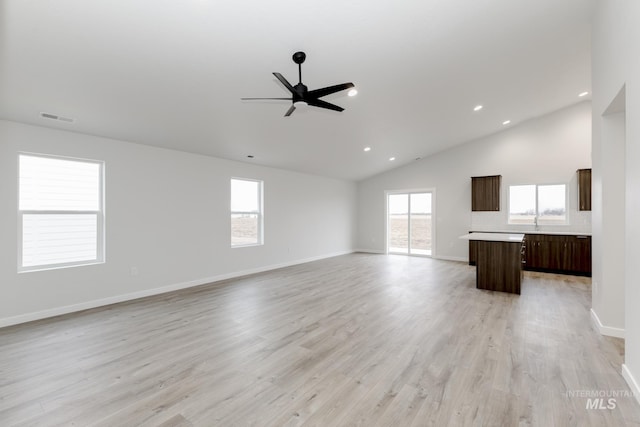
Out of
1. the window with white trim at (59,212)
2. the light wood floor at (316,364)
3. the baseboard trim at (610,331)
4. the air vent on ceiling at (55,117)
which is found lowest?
the light wood floor at (316,364)

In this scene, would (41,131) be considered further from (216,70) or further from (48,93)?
(216,70)

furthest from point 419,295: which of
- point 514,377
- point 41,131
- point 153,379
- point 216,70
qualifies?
point 41,131

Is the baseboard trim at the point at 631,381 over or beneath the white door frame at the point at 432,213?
beneath

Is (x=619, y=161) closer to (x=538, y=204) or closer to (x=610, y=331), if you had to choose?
(x=610, y=331)

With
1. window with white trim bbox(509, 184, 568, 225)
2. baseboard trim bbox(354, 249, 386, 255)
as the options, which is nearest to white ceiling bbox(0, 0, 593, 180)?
window with white trim bbox(509, 184, 568, 225)

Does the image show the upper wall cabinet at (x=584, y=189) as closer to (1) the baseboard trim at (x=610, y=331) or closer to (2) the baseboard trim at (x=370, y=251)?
(1) the baseboard trim at (x=610, y=331)

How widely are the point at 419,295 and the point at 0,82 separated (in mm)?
5658

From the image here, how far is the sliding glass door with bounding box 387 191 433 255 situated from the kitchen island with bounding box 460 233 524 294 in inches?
137

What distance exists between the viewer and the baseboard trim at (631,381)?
1927 millimetres

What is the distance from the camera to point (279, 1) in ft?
7.66

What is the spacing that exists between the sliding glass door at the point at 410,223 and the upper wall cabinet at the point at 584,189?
3.24 m

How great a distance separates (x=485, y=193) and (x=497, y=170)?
682 mm

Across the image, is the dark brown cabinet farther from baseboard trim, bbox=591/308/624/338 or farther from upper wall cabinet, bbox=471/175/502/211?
baseboard trim, bbox=591/308/624/338

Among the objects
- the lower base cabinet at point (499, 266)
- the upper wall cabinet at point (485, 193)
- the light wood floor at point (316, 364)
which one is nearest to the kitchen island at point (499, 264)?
the lower base cabinet at point (499, 266)
